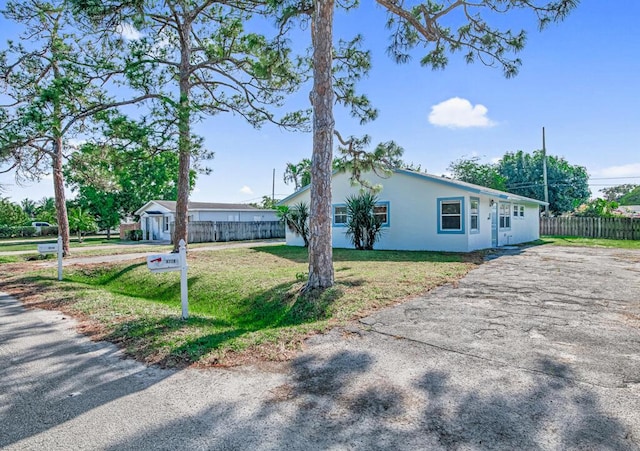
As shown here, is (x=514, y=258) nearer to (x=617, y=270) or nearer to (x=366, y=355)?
(x=617, y=270)

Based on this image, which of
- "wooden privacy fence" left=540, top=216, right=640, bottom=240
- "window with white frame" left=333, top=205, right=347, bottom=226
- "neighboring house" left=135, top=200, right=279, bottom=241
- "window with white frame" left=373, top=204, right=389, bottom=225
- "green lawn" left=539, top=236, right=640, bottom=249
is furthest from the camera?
"neighboring house" left=135, top=200, right=279, bottom=241

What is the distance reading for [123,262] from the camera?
13.3 meters

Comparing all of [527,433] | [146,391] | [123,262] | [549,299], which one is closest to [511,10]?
[549,299]

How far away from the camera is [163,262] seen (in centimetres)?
538

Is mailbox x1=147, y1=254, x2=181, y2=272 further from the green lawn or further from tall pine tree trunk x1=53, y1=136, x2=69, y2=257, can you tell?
the green lawn

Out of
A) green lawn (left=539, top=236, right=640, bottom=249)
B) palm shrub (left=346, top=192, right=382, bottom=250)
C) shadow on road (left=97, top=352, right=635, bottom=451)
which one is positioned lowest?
shadow on road (left=97, top=352, right=635, bottom=451)

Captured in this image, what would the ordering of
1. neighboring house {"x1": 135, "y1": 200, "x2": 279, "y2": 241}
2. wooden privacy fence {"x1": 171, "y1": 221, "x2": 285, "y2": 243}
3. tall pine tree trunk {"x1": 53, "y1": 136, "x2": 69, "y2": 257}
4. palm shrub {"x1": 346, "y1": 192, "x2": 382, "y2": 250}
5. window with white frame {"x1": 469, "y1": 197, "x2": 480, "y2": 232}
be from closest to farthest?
window with white frame {"x1": 469, "y1": 197, "x2": 480, "y2": 232} → tall pine tree trunk {"x1": 53, "y1": 136, "x2": 69, "y2": 257} → palm shrub {"x1": 346, "y1": 192, "x2": 382, "y2": 250} → wooden privacy fence {"x1": 171, "y1": 221, "x2": 285, "y2": 243} → neighboring house {"x1": 135, "y1": 200, "x2": 279, "y2": 241}

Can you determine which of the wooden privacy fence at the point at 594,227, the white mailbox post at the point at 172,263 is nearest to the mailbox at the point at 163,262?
the white mailbox post at the point at 172,263

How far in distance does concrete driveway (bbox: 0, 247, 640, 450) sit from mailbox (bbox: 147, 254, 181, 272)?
1.20 metres

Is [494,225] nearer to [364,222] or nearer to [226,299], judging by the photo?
[364,222]

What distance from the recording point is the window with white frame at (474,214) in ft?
47.5

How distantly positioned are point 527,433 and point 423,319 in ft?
9.05

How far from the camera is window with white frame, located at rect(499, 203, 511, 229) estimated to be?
696 inches

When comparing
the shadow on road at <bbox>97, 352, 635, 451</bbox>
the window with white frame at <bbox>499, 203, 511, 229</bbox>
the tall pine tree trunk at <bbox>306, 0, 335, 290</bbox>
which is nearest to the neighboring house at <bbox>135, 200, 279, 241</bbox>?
the window with white frame at <bbox>499, 203, 511, 229</bbox>
